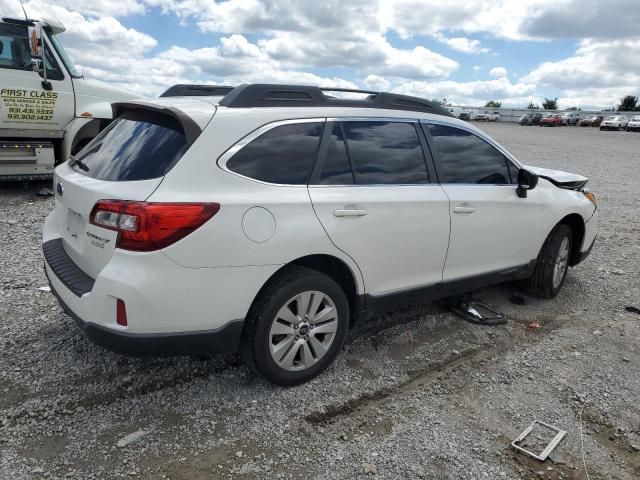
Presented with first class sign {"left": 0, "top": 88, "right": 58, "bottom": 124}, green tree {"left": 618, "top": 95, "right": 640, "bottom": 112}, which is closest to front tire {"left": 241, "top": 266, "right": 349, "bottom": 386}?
first class sign {"left": 0, "top": 88, "right": 58, "bottom": 124}

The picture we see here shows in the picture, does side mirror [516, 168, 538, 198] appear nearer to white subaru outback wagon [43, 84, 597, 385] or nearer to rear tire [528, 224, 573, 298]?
white subaru outback wagon [43, 84, 597, 385]

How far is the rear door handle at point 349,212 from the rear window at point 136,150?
98 centimetres

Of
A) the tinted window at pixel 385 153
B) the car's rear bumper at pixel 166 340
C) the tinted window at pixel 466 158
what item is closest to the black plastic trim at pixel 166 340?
Result: the car's rear bumper at pixel 166 340

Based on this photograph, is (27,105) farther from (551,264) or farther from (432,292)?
(551,264)

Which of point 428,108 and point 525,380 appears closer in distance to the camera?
point 525,380

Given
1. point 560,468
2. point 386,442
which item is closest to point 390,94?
point 386,442

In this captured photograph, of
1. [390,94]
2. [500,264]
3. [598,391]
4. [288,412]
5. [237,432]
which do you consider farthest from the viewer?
[500,264]

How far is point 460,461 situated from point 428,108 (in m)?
2.57

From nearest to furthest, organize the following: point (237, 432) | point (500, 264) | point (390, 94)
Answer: point (237, 432)
point (390, 94)
point (500, 264)

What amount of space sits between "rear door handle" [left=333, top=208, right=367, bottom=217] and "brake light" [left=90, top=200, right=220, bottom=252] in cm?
82

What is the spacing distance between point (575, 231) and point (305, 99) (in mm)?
3432

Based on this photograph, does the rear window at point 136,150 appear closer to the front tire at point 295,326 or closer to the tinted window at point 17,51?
the front tire at point 295,326

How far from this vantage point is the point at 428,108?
13.7 ft

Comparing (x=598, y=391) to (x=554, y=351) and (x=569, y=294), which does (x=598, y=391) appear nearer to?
(x=554, y=351)
